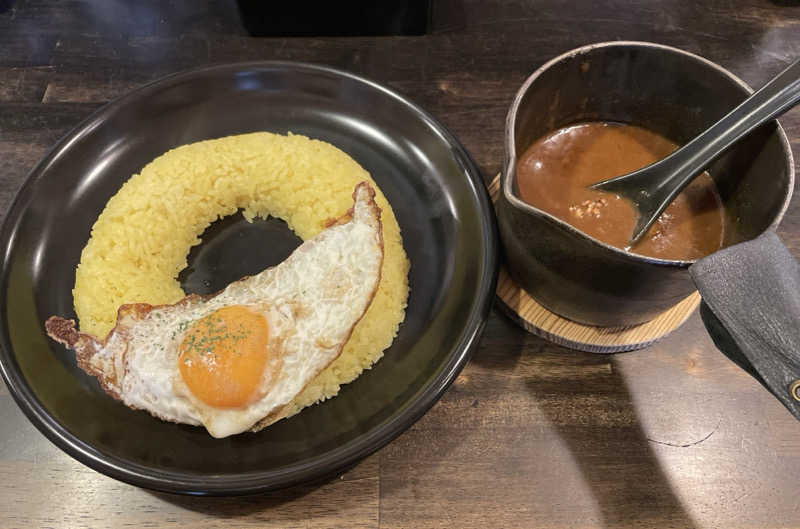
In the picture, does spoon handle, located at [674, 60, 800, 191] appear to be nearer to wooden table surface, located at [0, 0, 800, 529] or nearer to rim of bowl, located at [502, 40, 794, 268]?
rim of bowl, located at [502, 40, 794, 268]

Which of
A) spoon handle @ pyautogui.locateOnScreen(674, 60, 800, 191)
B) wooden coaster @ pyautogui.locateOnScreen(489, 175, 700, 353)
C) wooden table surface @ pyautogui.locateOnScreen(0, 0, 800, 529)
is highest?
spoon handle @ pyautogui.locateOnScreen(674, 60, 800, 191)

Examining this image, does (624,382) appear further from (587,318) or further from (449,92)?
(449,92)

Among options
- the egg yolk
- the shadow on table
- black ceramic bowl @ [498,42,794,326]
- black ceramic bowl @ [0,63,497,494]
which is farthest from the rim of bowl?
the egg yolk

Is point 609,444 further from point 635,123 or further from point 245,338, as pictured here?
point 245,338

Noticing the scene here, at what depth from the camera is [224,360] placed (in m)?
1.27

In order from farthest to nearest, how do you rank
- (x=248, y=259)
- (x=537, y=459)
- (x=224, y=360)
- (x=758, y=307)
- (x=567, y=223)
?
(x=248, y=259), (x=537, y=459), (x=224, y=360), (x=567, y=223), (x=758, y=307)

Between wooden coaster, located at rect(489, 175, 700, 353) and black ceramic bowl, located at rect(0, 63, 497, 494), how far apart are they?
0.12 metres

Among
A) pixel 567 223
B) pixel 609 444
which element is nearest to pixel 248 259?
pixel 567 223

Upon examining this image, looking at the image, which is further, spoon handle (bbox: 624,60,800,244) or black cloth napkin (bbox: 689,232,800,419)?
spoon handle (bbox: 624,60,800,244)

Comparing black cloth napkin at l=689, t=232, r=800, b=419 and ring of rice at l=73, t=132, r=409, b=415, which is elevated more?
black cloth napkin at l=689, t=232, r=800, b=419

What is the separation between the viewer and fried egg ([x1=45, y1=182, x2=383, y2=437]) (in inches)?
50.6

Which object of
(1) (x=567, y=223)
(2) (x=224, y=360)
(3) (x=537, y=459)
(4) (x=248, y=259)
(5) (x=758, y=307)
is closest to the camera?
(5) (x=758, y=307)

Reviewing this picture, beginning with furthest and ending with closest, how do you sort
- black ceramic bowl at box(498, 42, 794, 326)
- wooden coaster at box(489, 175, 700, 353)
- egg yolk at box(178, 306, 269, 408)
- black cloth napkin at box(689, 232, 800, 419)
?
1. wooden coaster at box(489, 175, 700, 353)
2. egg yolk at box(178, 306, 269, 408)
3. black ceramic bowl at box(498, 42, 794, 326)
4. black cloth napkin at box(689, 232, 800, 419)

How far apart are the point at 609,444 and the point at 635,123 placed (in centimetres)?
85
